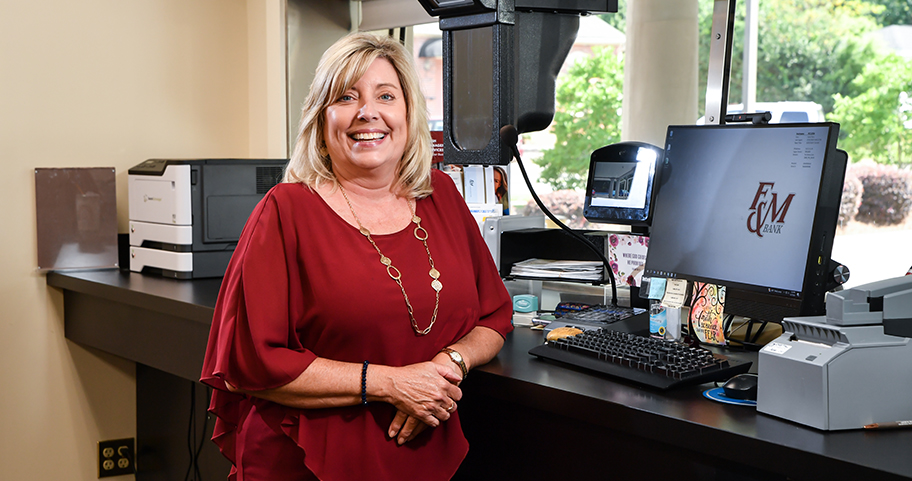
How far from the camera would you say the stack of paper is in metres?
2.03

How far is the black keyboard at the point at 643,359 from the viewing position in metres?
1.39

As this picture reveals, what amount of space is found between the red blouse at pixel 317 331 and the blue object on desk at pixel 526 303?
0.53m

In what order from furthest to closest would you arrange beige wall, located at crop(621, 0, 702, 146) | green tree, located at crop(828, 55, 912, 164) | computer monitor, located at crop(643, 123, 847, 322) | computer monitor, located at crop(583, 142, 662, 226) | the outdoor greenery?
the outdoor greenery < green tree, located at crop(828, 55, 912, 164) < beige wall, located at crop(621, 0, 702, 146) < computer monitor, located at crop(583, 142, 662, 226) < computer monitor, located at crop(643, 123, 847, 322)

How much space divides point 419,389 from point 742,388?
0.54 meters

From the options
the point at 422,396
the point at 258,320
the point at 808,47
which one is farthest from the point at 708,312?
the point at 808,47

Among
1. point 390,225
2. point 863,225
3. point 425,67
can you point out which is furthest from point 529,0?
point 425,67

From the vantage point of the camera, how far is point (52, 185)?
9.39ft

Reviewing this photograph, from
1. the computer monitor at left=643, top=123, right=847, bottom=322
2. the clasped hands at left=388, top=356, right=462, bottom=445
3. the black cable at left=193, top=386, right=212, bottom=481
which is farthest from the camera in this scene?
the black cable at left=193, top=386, right=212, bottom=481

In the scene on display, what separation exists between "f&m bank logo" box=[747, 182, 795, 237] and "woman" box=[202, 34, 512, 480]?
56cm

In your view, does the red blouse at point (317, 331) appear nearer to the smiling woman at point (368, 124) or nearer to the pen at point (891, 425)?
the smiling woman at point (368, 124)

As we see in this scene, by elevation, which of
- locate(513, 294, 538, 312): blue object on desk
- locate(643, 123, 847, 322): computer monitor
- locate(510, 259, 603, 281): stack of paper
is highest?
locate(643, 123, 847, 322): computer monitor

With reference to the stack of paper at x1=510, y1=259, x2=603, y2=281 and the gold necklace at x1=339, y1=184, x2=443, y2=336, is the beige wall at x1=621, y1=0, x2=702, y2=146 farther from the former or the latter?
the gold necklace at x1=339, y1=184, x2=443, y2=336

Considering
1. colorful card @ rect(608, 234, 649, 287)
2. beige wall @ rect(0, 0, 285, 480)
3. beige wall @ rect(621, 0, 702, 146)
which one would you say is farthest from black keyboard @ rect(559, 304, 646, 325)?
beige wall @ rect(621, 0, 702, 146)

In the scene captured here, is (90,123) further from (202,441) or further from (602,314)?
(602,314)
